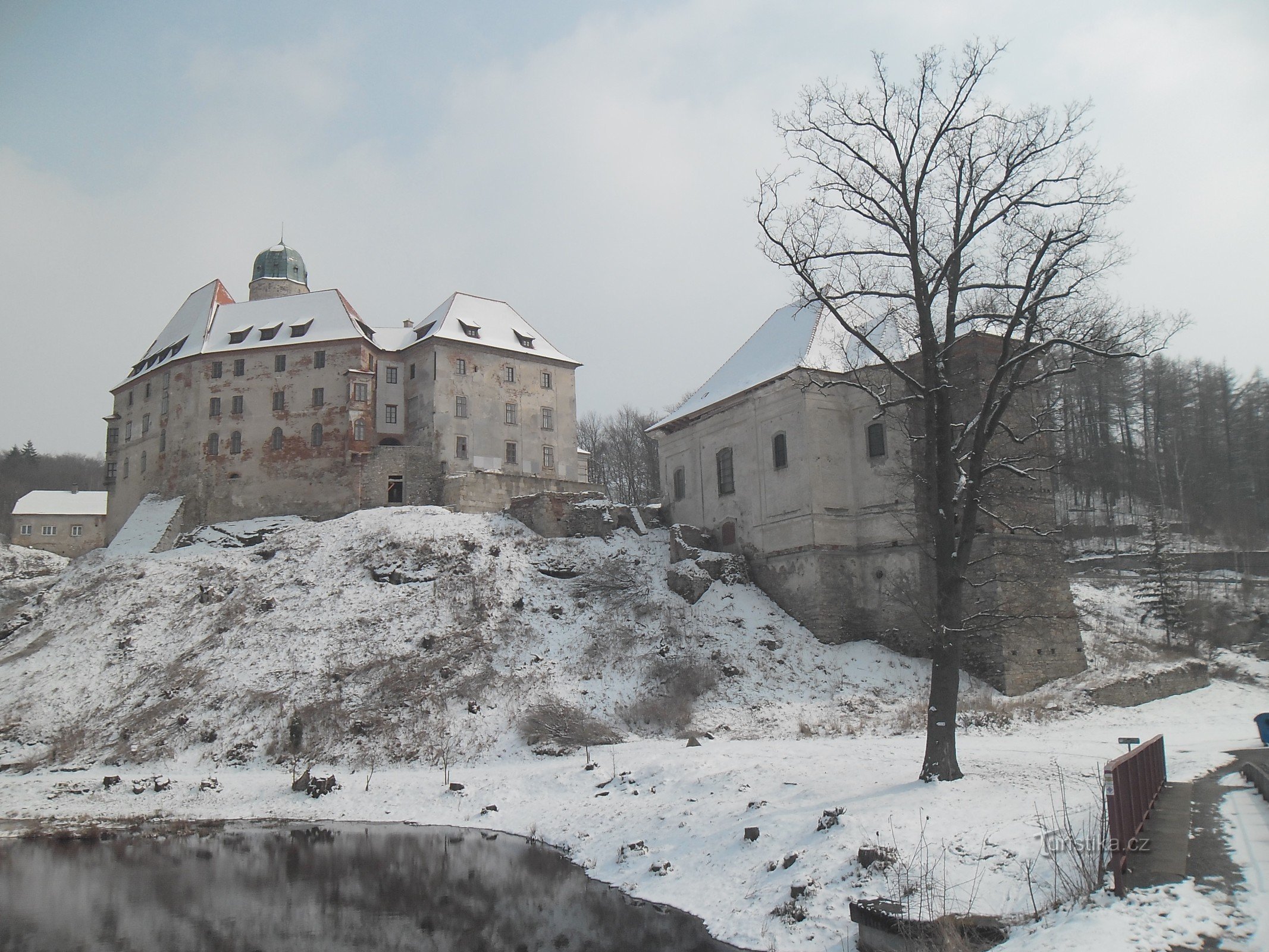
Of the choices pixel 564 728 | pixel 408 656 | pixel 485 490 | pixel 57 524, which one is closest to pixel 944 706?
pixel 564 728

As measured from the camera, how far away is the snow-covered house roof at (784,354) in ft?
103

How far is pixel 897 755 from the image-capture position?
55.3ft

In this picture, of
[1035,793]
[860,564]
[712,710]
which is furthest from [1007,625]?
[1035,793]

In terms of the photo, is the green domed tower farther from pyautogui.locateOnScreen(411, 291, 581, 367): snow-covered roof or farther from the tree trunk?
the tree trunk

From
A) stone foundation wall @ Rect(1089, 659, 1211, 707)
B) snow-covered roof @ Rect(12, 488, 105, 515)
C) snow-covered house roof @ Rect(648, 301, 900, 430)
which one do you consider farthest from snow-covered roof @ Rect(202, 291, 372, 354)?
snow-covered roof @ Rect(12, 488, 105, 515)

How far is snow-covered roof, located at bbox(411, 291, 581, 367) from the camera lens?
4600 cm

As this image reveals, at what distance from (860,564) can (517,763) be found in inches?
560

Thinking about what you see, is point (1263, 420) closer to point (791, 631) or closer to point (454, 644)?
point (791, 631)

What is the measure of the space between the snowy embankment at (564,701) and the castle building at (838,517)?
1339mm

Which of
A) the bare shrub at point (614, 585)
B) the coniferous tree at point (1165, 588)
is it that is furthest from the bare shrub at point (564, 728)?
the coniferous tree at point (1165, 588)

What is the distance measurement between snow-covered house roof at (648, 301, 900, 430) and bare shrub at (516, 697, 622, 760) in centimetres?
1319

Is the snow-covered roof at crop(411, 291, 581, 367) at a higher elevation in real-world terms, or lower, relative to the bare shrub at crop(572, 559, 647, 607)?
higher

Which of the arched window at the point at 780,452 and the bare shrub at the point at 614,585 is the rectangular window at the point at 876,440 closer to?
the arched window at the point at 780,452

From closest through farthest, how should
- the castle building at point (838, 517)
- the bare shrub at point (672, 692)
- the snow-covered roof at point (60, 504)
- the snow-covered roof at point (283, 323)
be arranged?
the bare shrub at point (672, 692), the castle building at point (838, 517), the snow-covered roof at point (283, 323), the snow-covered roof at point (60, 504)
